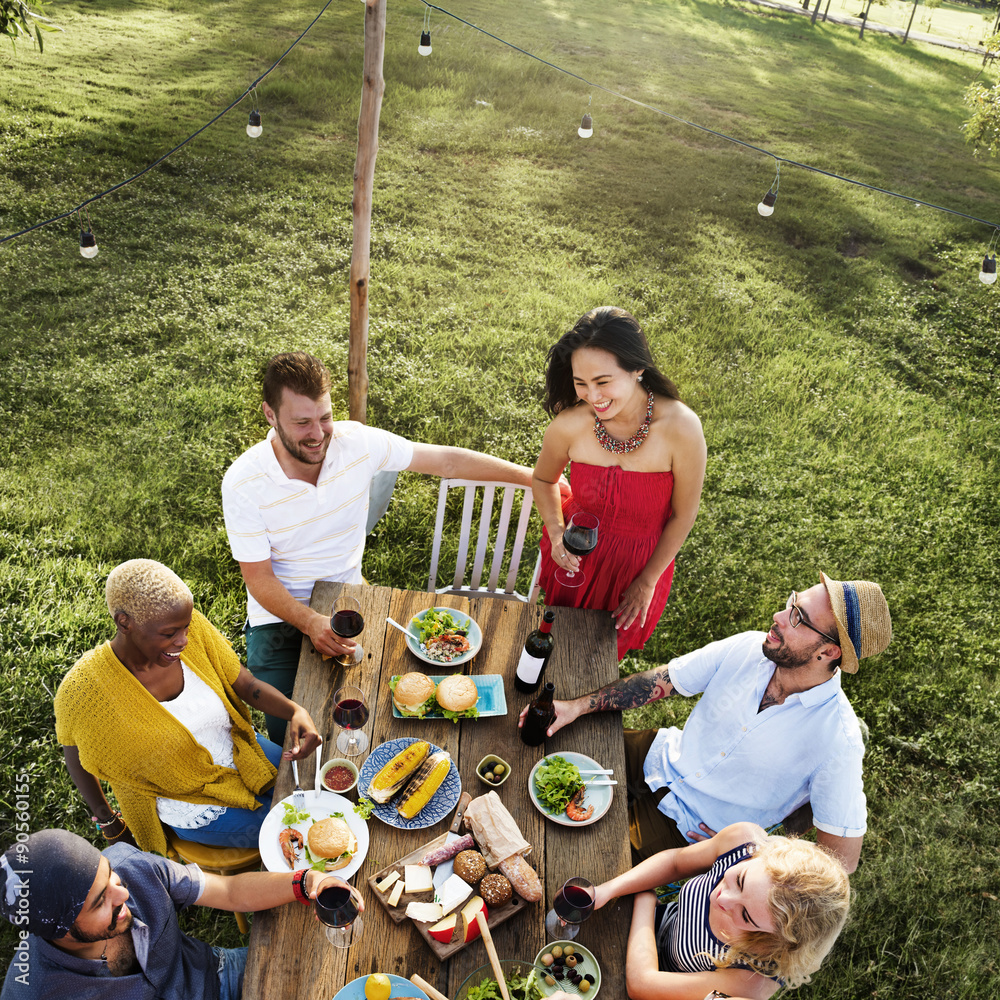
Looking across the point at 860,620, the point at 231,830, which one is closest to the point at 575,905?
the point at 860,620

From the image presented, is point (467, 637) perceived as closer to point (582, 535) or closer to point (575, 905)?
point (582, 535)

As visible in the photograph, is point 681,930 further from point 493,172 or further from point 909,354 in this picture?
point 493,172

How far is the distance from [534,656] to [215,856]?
4.24 feet

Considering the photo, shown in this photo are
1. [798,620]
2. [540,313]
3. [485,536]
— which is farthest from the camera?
[540,313]

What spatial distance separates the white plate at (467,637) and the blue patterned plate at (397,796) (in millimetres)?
322

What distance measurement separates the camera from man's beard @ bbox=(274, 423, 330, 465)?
9.40 feet

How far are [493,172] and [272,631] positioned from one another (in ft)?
26.6

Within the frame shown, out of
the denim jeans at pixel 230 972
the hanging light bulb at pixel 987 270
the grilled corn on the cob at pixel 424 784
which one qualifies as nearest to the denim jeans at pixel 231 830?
the denim jeans at pixel 230 972

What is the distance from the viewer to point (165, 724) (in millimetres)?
2367

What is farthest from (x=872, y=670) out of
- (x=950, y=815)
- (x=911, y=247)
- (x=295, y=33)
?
(x=295, y=33)

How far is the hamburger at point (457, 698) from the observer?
2438 millimetres

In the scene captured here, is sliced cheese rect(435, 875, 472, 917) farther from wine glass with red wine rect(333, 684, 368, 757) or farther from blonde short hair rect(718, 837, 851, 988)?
blonde short hair rect(718, 837, 851, 988)

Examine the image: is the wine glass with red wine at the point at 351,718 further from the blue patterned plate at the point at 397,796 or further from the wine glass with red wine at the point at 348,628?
the wine glass with red wine at the point at 348,628

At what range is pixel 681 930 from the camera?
220 cm
